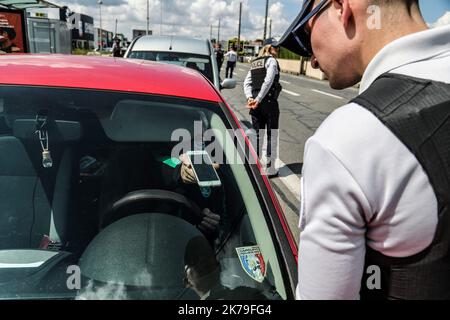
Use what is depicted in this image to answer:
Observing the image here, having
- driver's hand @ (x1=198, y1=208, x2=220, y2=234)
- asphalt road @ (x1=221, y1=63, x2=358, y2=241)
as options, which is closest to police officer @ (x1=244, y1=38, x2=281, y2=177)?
asphalt road @ (x1=221, y1=63, x2=358, y2=241)

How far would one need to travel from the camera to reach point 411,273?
0.83 m

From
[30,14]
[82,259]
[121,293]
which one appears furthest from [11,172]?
[30,14]

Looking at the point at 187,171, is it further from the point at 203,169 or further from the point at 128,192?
the point at 128,192

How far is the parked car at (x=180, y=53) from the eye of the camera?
6.53 meters

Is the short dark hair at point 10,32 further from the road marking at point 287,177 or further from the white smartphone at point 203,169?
the white smartphone at point 203,169

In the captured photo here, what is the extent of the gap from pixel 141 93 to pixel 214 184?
563 millimetres

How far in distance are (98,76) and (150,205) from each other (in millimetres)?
706

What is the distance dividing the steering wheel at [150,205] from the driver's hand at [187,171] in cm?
19

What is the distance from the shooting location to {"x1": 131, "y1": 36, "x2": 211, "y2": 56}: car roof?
22.3 ft

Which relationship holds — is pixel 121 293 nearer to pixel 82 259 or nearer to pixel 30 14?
pixel 82 259

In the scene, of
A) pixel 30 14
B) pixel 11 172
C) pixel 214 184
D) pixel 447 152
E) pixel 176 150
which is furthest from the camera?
pixel 30 14

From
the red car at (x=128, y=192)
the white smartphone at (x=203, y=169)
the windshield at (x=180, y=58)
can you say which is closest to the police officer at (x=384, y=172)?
the red car at (x=128, y=192)

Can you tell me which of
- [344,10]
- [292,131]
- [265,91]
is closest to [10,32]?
[292,131]

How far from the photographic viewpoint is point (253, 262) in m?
1.56
